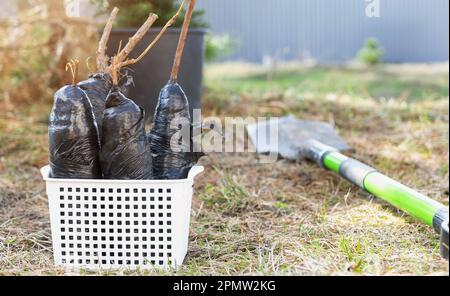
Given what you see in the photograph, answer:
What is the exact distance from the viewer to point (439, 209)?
5.29ft

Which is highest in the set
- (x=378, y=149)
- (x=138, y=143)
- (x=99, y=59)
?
(x=99, y=59)

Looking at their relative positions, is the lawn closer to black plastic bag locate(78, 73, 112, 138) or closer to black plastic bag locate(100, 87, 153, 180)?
black plastic bag locate(100, 87, 153, 180)

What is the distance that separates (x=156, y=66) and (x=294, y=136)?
2.82 ft

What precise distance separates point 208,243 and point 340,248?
1.27 feet

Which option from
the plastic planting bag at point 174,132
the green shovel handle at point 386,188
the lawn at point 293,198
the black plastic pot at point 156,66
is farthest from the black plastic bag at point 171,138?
the black plastic pot at point 156,66

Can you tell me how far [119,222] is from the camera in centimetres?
149

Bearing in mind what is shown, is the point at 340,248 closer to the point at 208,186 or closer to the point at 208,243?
the point at 208,243

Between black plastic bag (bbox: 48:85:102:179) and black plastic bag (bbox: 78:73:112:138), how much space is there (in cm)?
9

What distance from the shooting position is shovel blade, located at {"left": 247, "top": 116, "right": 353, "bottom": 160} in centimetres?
281

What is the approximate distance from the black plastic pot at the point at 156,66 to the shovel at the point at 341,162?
456 mm

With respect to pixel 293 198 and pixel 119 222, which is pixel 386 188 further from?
pixel 119 222

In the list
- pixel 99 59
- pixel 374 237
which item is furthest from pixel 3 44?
pixel 374 237

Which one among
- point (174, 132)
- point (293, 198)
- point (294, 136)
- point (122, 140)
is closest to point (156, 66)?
point (294, 136)

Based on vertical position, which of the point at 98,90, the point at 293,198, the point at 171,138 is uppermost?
the point at 98,90
